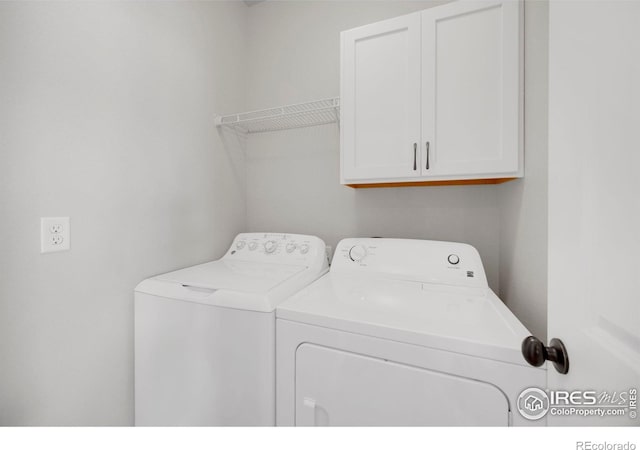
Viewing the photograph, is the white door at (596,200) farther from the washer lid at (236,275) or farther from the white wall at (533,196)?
the washer lid at (236,275)

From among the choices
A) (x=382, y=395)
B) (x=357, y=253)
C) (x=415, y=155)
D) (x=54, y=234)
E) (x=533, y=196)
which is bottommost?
(x=382, y=395)

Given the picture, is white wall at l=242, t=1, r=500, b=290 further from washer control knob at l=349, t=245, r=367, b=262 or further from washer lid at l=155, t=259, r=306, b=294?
washer lid at l=155, t=259, r=306, b=294

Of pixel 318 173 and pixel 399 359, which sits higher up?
pixel 318 173

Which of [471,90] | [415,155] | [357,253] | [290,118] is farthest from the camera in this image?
[290,118]

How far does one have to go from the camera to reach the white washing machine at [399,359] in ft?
2.39

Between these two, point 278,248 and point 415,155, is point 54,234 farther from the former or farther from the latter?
point 415,155

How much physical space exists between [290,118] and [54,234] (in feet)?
4.58

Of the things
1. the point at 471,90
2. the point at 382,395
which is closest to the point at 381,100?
the point at 471,90

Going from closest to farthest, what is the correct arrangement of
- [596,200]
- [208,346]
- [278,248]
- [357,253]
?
[596,200] < [208,346] < [357,253] < [278,248]

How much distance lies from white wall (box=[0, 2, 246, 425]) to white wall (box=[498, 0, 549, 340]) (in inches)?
66.2

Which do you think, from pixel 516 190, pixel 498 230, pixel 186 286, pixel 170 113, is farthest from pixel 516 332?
pixel 170 113

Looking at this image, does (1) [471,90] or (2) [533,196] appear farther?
(1) [471,90]

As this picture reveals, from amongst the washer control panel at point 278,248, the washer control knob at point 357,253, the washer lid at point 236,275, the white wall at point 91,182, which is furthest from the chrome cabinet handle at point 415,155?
the white wall at point 91,182

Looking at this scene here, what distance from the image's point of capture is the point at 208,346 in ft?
3.49
